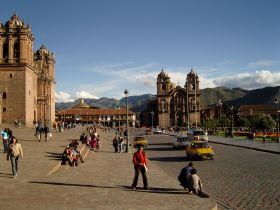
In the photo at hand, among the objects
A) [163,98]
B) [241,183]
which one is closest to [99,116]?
[163,98]

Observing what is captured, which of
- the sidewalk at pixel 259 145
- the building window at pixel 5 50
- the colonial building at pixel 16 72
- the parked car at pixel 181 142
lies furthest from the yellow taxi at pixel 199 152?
the building window at pixel 5 50

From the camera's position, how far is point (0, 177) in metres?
15.4

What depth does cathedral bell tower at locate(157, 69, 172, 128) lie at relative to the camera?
446 ft

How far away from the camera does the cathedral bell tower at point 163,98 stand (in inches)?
5354

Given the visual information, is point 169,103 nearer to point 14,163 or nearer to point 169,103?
point 169,103

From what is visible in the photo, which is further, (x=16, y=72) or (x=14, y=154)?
(x=16, y=72)

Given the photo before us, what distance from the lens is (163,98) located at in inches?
5369

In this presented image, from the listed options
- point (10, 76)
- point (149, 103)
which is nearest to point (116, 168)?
point (10, 76)

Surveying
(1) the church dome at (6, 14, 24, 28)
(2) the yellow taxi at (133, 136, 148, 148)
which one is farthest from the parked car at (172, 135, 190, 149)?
(1) the church dome at (6, 14, 24, 28)

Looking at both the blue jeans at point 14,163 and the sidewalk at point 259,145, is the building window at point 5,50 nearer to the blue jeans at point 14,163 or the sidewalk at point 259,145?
the sidewalk at point 259,145

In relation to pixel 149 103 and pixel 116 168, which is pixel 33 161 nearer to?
pixel 116 168

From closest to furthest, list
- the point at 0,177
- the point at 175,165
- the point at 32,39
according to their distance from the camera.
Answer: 1. the point at 0,177
2. the point at 175,165
3. the point at 32,39

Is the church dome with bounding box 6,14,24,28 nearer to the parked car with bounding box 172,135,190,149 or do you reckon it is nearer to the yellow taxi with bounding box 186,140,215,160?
the parked car with bounding box 172,135,190,149

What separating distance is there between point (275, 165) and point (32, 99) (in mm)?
63072
